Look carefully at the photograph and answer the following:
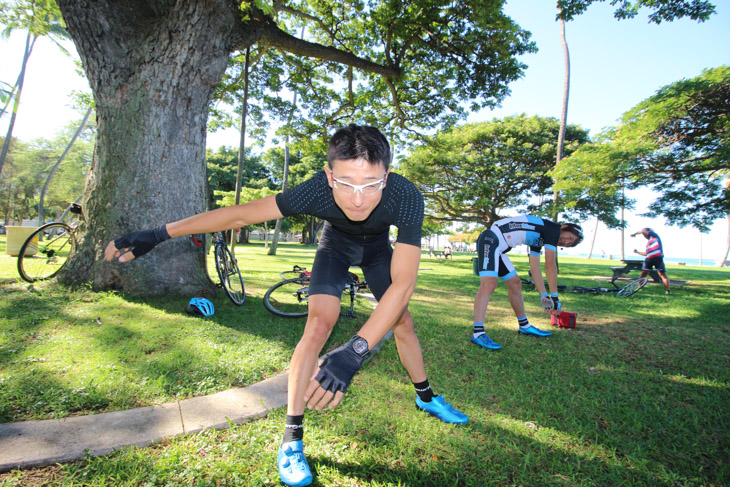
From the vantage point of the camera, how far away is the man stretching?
72.6 inches

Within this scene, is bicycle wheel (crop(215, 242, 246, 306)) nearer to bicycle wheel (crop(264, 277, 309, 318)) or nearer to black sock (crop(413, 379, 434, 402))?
bicycle wheel (crop(264, 277, 309, 318))

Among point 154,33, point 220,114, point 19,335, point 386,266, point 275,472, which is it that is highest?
point 220,114

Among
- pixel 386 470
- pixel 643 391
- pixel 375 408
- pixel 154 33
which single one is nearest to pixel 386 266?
pixel 375 408

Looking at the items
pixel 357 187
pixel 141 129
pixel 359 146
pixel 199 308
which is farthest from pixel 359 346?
pixel 141 129

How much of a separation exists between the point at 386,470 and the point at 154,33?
666cm

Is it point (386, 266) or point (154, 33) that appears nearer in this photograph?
point (386, 266)

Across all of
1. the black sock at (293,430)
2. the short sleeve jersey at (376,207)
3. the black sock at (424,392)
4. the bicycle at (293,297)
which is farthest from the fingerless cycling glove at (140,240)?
the bicycle at (293,297)

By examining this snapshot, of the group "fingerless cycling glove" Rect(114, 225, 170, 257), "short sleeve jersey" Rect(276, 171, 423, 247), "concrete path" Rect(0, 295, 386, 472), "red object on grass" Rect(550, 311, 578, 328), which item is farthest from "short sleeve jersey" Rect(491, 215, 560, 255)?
"fingerless cycling glove" Rect(114, 225, 170, 257)

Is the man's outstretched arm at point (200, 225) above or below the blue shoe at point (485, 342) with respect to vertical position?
above

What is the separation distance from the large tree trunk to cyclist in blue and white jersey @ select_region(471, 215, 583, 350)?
4599 mm

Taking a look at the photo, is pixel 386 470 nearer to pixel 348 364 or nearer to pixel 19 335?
pixel 348 364

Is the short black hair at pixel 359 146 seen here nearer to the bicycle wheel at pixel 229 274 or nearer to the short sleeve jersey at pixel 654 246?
the bicycle wheel at pixel 229 274

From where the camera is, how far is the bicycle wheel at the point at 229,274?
5407 millimetres

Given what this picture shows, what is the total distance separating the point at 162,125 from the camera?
513cm
